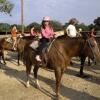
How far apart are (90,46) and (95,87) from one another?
2.24 m

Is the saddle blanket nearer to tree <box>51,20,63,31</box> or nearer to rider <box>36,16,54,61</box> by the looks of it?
rider <box>36,16,54,61</box>

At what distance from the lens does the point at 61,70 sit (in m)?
8.48

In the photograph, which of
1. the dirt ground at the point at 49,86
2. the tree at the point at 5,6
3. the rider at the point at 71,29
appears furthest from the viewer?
the tree at the point at 5,6

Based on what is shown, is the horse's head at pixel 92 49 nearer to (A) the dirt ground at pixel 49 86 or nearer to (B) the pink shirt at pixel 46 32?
(A) the dirt ground at pixel 49 86

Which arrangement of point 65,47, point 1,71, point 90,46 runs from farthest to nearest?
point 1,71, point 65,47, point 90,46

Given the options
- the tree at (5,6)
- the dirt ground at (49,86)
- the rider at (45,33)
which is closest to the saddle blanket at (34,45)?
the rider at (45,33)

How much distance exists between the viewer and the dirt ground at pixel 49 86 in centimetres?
874

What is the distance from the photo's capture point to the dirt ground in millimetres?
8742

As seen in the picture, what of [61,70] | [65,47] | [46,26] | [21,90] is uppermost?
[46,26]

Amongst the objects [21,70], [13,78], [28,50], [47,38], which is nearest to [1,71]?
[21,70]

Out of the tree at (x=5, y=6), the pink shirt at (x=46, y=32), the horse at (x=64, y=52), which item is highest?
the tree at (x=5, y=6)

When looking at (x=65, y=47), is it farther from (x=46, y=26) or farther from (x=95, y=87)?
(x=95, y=87)

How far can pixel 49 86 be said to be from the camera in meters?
9.88

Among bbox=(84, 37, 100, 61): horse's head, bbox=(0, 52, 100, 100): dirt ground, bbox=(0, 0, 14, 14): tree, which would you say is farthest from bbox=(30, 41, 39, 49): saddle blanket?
bbox=(0, 0, 14, 14): tree
